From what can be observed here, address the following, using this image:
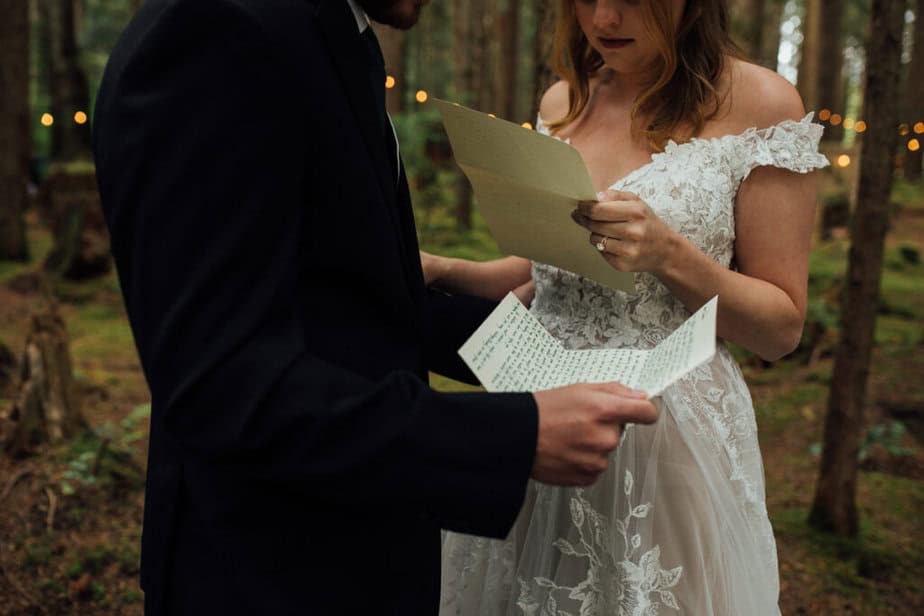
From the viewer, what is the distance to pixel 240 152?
1.13 metres

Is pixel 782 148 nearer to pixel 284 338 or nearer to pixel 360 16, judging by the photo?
pixel 360 16

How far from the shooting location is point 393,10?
4.72 feet

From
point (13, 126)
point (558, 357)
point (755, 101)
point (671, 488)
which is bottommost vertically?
point (671, 488)

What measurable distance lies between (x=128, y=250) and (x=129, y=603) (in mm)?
2795

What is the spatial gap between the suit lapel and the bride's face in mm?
910

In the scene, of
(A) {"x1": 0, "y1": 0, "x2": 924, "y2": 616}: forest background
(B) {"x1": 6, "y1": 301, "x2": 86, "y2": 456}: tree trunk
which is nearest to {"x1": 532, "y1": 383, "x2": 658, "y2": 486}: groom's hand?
(A) {"x1": 0, "y1": 0, "x2": 924, "y2": 616}: forest background

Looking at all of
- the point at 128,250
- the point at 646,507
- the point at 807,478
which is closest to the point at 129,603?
the point at 646,507

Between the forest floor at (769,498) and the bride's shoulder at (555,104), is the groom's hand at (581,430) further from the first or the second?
the forest floor at (769,498)

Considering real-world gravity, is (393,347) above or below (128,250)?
below

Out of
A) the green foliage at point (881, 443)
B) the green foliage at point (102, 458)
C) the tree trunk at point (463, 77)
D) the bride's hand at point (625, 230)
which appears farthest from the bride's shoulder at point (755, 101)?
the tree trunk at point (463, 77)

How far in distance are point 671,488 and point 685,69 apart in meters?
1.02

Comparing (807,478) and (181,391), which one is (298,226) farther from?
(807,478)

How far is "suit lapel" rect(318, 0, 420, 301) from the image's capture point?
4.26 feet

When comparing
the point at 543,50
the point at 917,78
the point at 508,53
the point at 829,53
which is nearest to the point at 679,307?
the point at 543,50
